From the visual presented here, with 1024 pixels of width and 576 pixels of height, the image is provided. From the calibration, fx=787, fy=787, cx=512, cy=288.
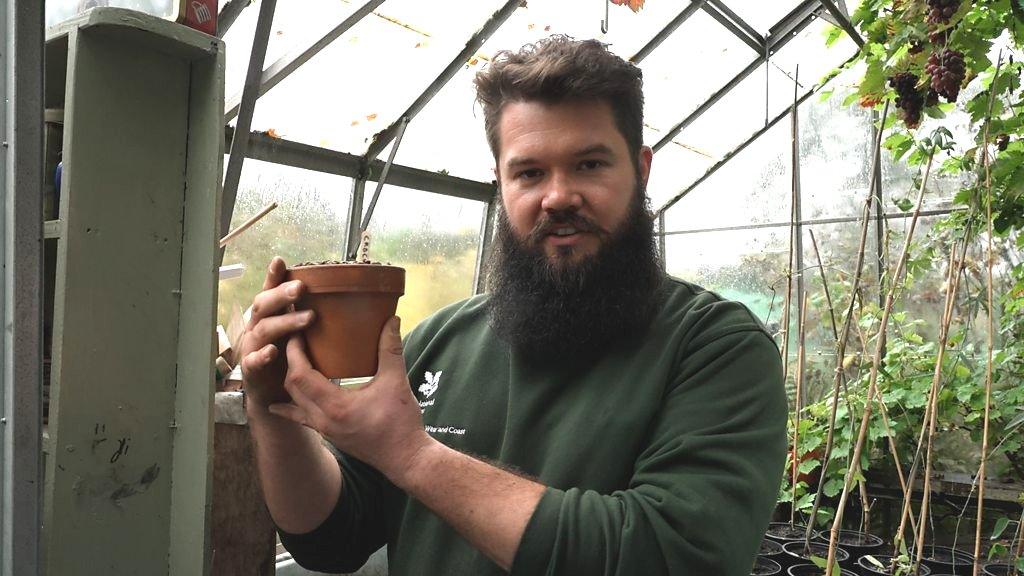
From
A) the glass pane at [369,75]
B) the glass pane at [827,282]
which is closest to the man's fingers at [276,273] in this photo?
the glass pane at [369,75]

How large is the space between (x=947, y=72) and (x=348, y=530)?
5.92 feet

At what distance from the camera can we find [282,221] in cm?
441

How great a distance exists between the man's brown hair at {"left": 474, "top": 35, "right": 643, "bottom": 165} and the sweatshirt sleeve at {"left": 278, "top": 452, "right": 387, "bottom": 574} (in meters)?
0.56

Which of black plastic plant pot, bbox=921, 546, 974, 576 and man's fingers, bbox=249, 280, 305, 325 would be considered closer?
man's fingers, bbox=249, 280, 305, 325

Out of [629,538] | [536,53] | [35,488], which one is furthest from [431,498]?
[536,53]

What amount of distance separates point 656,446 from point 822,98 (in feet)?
7.84

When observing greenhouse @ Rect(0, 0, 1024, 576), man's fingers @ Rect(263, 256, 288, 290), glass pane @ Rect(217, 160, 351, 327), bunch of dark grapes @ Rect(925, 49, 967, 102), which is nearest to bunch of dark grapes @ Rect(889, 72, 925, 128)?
greenhouse @ Rect(0, 0, 1024, 576)

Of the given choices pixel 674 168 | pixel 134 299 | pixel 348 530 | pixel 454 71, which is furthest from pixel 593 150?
pixel 674 168

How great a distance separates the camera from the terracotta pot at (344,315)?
2.98ft

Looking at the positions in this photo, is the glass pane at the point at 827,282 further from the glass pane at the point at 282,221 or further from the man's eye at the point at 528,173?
the man's eye at the point at 528,173

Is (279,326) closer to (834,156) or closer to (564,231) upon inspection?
(564,231)

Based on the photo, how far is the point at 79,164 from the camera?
1353 millimetres

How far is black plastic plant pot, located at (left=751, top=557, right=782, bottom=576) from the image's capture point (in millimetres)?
3213

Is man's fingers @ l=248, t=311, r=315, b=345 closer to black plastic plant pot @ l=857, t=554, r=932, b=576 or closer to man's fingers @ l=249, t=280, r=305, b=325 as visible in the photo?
man's fingers @ l=249, t=280, r=305, b=325
